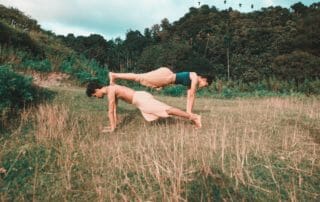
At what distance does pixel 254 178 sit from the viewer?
4883mm

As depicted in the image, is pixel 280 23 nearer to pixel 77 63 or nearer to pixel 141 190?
pixel 77 63

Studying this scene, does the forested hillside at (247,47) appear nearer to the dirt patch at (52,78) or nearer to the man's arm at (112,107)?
the dirt patch at (52,78)

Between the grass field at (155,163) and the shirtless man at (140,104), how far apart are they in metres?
0.25

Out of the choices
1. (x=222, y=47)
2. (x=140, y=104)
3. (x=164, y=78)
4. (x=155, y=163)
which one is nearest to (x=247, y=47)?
(x=222, y=47)

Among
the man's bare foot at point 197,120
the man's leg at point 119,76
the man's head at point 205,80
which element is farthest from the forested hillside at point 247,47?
the man's leg at point 119,76

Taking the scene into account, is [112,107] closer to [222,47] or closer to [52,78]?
[52,78]

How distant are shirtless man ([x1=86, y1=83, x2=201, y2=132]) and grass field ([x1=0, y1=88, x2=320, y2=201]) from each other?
0.25 metres

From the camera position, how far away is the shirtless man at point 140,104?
24.7 ft

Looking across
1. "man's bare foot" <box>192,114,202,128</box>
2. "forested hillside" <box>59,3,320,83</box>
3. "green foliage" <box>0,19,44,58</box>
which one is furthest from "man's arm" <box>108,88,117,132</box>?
"forested hillside" <box>59,3,320,83</box>

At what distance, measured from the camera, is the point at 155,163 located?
446cm

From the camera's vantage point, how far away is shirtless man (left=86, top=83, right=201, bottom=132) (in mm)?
7516

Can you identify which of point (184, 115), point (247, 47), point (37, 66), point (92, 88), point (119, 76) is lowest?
point (184, 115)

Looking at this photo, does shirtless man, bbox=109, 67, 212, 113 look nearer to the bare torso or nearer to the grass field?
the bare torso

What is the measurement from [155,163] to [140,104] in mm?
3310
